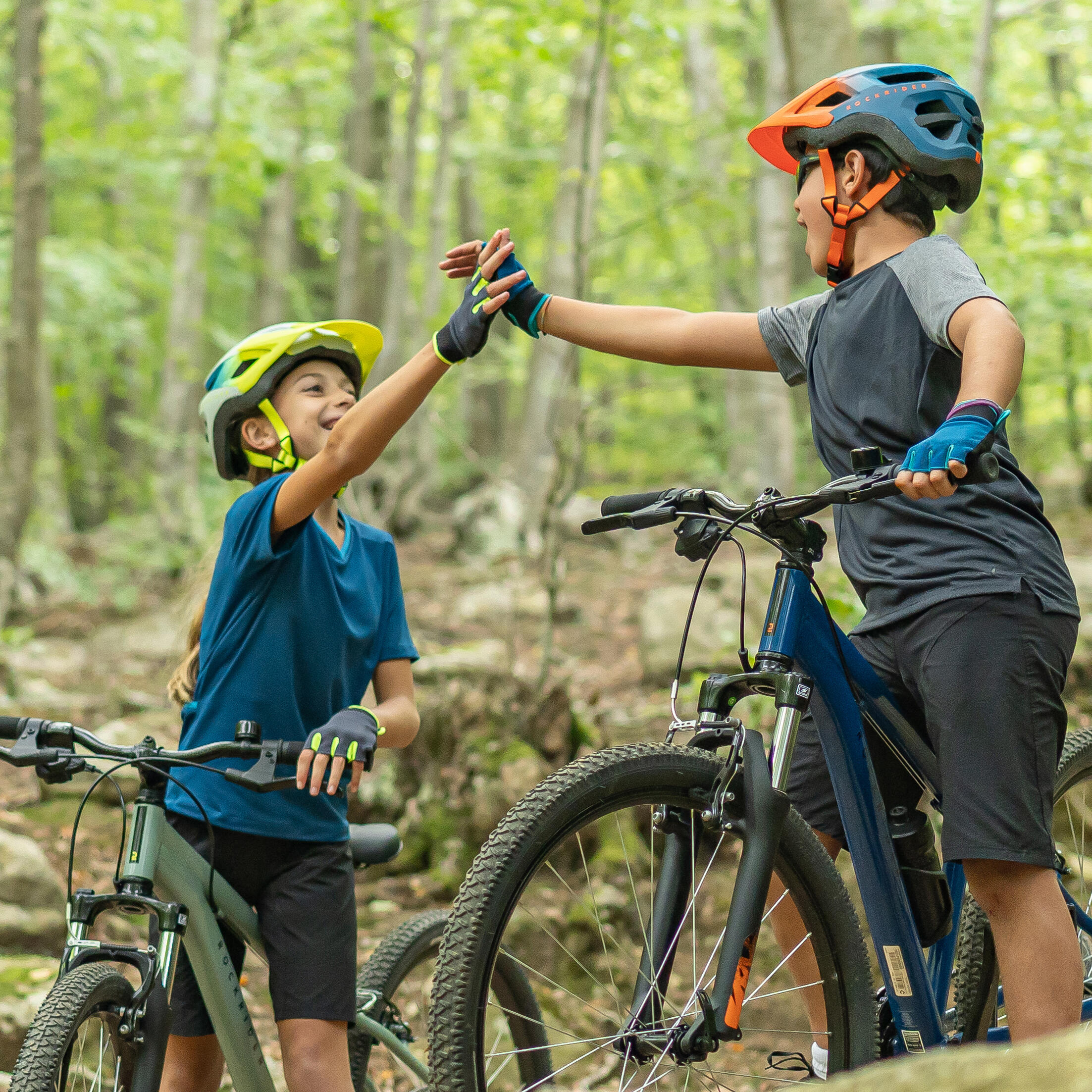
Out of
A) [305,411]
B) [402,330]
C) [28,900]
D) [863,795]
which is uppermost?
[402,330]

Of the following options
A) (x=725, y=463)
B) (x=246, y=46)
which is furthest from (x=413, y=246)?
(x=725, y=463)

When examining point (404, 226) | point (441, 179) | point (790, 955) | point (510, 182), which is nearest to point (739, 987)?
point (790, 955)

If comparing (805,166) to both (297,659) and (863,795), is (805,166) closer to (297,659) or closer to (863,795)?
(863,795)

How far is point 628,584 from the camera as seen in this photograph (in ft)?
37.2

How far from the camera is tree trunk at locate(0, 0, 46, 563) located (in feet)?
29.8

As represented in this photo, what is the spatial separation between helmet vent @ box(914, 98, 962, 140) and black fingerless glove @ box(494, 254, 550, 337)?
3.06 feet

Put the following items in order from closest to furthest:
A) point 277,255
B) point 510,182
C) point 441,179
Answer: point 441,179 → point 277,255 → point 510,182

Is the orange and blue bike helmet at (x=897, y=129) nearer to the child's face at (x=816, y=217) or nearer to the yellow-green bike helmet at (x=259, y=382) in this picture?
the child's face at (x=816, y=217)

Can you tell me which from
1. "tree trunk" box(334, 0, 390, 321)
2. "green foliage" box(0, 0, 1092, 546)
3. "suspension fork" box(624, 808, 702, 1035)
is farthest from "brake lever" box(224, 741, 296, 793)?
"tree trunk" box(334, 0, 390, 321)

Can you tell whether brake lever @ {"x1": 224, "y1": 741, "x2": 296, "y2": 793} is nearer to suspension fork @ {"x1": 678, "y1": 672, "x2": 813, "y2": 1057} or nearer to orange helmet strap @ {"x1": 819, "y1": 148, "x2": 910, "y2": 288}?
suspension fork @ {"x1": 678, "y1": 672, "x2": 813, "y2": 1057}

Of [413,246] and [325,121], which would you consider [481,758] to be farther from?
[325,121]

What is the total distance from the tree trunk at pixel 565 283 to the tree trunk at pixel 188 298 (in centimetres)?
360

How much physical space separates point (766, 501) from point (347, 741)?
0.93 m

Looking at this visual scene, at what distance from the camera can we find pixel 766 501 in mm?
2252
